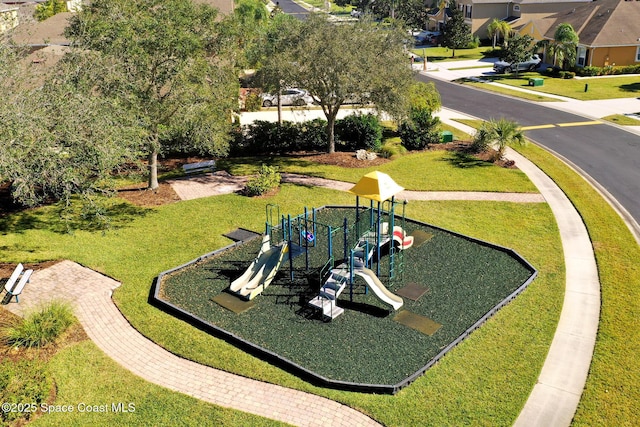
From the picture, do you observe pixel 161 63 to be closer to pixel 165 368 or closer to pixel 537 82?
pixel 165 368

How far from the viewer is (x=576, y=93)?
45.5 meters

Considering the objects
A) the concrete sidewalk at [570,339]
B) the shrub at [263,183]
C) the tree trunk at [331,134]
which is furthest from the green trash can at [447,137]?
the shrub at [263,183]

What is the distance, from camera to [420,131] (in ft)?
104

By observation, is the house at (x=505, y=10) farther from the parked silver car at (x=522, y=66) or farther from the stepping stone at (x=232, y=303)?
the stepping stone at (x=232, y=303)

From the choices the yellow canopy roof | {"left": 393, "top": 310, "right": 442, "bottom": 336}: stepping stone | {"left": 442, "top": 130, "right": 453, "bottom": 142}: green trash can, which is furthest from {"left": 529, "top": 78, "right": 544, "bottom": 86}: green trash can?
{"left": 393, "top": 310, "right": 442, "bottom": 336}: stepping stone

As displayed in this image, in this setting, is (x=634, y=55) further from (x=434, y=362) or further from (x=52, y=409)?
(x=52, y=409)

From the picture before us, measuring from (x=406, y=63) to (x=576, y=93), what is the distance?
25297 millimetres

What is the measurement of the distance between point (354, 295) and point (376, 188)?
354 cm

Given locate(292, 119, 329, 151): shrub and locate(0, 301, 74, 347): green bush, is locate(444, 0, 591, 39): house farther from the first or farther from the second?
locate(0, 301, 74, 347): green bush

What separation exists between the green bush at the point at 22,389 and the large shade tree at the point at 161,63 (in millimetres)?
9407

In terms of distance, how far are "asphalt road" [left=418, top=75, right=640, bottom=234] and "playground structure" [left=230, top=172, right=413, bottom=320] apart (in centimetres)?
1135

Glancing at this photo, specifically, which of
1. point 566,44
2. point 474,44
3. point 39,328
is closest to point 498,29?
point 474,44

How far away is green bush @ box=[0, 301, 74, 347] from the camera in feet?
46.8

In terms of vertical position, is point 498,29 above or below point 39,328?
above
